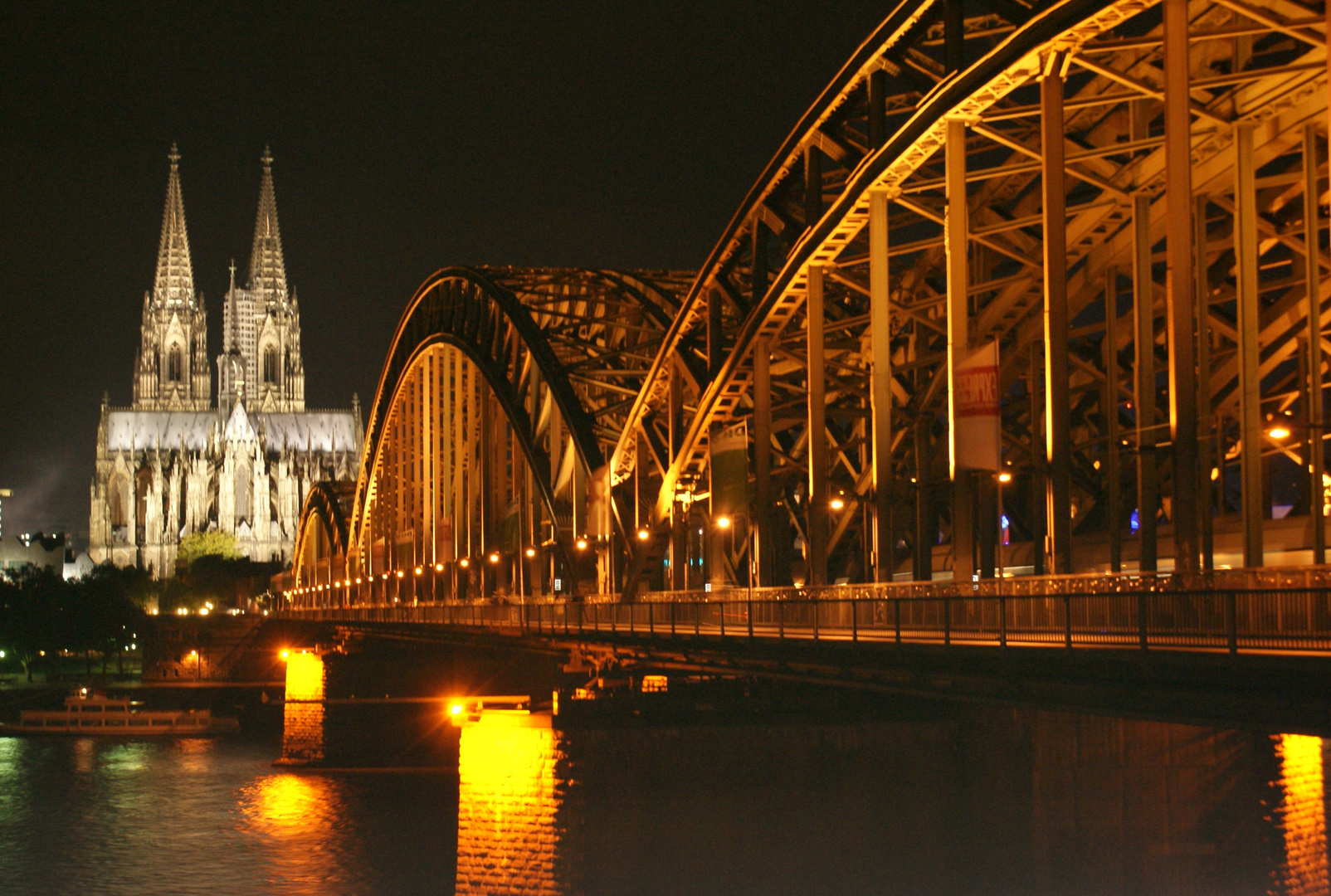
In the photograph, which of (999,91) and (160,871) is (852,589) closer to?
(999,91)

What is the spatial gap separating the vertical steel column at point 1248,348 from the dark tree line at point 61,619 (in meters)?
106

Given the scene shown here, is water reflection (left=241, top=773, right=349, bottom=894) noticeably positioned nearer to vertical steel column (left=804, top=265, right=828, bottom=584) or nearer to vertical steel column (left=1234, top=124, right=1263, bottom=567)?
vertical steel column (left=804, top=265, right=828, bottom=584)

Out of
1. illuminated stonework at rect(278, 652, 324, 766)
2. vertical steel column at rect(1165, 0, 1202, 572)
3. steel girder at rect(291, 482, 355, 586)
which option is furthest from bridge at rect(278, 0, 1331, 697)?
steel girder at rect(291, 482, 355, 586)

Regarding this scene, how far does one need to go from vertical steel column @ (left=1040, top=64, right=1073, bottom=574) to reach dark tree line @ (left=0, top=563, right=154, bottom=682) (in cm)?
10434

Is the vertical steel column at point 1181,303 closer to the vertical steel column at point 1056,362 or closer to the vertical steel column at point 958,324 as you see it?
the vertical steel column at point 1056,362

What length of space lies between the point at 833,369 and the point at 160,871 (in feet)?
72.9

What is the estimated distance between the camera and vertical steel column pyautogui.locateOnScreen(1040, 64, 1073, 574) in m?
26.2

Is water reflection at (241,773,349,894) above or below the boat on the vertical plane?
below

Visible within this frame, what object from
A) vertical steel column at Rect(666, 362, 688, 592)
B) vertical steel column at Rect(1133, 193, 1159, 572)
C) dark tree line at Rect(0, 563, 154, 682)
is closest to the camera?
vertical steel column at Rect(1133, 193, 1159, 572)

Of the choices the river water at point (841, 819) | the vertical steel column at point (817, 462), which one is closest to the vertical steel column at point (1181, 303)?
the river water at point (841, 819)

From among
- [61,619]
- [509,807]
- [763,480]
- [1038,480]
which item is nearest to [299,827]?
[509,807]

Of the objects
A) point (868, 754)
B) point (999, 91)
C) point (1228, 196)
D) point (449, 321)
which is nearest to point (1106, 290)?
point (1228, 196)

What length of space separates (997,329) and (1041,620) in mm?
20906

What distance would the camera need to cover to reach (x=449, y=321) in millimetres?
78250
